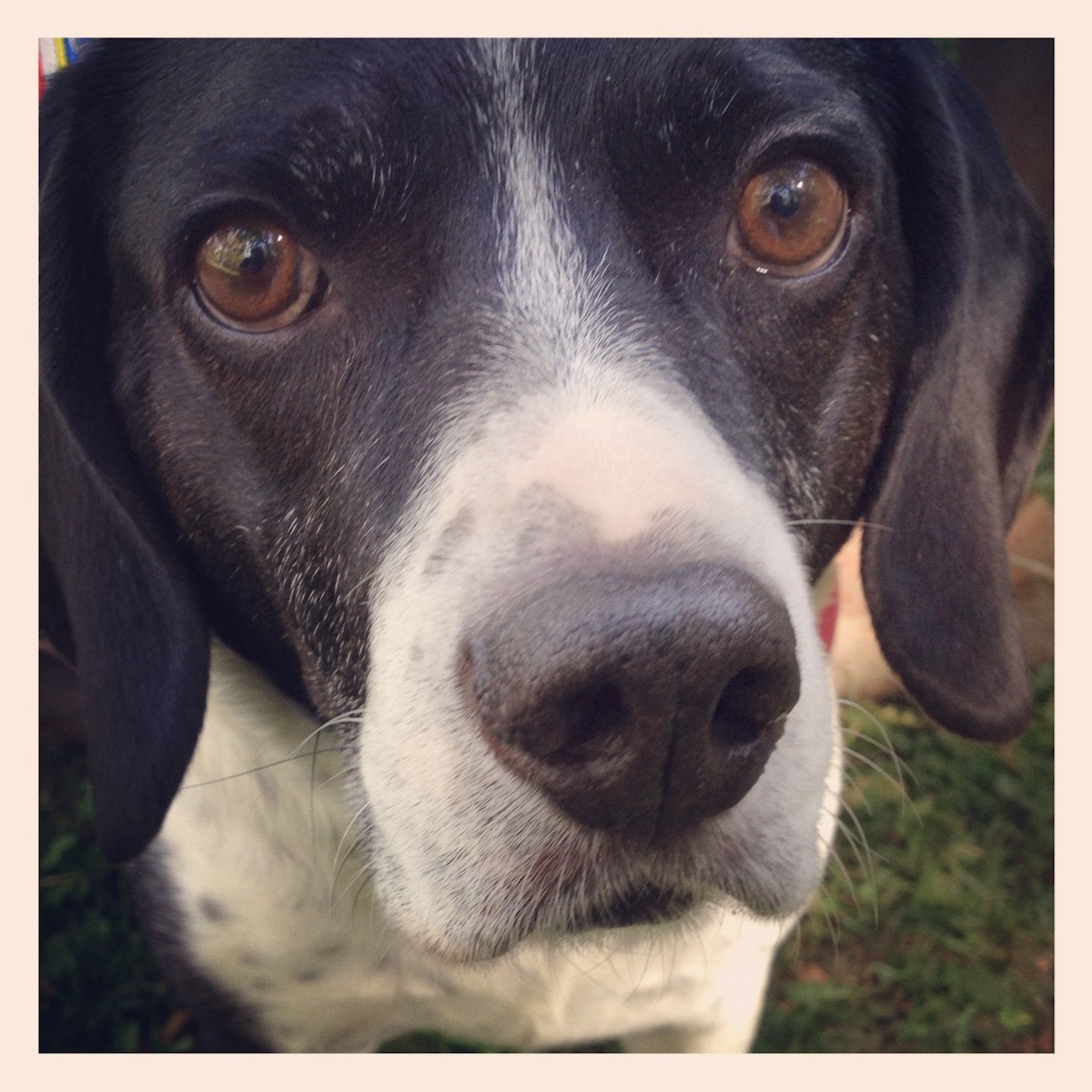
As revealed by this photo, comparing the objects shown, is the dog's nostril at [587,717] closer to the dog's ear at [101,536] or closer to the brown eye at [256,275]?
the brown eye at [256,275]

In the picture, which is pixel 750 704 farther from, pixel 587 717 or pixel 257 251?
pixel 257 251

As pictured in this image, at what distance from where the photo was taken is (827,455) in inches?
49.6

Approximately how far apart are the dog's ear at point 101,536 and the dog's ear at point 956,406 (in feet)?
2.75

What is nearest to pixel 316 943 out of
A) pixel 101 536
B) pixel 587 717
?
pixel 101 536

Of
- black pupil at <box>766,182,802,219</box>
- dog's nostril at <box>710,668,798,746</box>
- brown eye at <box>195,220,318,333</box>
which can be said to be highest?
black pupil at <box>766,182,802,219</box>

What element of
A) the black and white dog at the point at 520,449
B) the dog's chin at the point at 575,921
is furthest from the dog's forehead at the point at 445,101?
the dog's chin at the point at 575,921

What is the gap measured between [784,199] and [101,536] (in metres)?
0.82

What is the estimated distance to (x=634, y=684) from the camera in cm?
78

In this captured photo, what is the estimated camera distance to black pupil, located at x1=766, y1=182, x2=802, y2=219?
111 centimetres

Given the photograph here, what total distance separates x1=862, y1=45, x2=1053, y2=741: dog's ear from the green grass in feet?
0.76

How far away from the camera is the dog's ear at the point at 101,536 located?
4.02ft

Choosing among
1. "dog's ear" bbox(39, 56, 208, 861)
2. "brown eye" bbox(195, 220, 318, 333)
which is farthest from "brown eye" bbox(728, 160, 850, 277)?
"dog's ear" bbox(39, 56, 208, 861)

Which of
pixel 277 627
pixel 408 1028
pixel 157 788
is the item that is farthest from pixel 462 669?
pixel 408 1028

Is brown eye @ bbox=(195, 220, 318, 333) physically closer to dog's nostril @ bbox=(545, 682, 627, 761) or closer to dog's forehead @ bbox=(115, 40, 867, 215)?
dog's forehead @ bbox=(115, 40, 867, 215)
